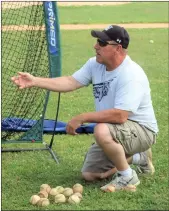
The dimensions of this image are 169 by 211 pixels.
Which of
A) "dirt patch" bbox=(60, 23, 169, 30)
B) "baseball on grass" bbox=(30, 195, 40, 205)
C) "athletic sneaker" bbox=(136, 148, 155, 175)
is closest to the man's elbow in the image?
Answer: "athletic sneaker" bbox=(136, 148, 155, 175)

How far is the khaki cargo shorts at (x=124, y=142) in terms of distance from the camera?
208 inches

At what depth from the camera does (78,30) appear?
2005 cm

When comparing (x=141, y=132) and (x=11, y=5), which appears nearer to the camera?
(x=141, y=132)

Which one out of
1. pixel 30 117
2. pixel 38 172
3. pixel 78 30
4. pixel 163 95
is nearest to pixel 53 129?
pixel 30 117

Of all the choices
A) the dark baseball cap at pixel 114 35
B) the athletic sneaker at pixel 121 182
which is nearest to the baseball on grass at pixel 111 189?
the athletic sneaker at pixel 121 182

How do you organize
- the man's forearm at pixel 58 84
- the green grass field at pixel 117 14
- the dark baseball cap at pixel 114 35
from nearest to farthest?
the dark baseball cap at pixel 114 35 → the man's forearm at pixel 58 84 → the green grass field at pixel 117 14

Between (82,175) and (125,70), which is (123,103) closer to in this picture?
(125,70)

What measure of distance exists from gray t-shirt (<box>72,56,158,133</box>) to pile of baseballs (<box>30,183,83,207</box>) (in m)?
0.77

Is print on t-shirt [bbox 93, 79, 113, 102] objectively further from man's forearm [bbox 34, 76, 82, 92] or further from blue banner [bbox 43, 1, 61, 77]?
blue banner [bbox 43, 1, 61, 77]

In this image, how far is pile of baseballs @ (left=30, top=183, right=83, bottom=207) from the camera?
197 inches

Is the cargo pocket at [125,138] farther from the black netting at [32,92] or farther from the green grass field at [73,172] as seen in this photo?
the black netting at [32,92]

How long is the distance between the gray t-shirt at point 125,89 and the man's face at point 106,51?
0.39ft

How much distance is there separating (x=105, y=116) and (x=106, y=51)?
57 centimetres

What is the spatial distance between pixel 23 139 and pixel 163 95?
357 centimetres
